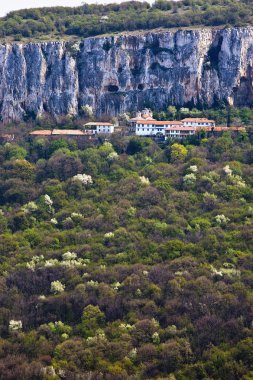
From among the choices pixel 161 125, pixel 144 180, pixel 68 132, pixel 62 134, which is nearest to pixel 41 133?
pixel 62 134

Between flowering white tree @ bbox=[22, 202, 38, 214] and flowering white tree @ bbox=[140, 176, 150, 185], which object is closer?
flowering white tree @ bbox=[22, 202, 38, 214]

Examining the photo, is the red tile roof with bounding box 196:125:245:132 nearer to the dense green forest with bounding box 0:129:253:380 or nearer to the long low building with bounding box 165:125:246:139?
the long low building with bounding box 165:125:246:139

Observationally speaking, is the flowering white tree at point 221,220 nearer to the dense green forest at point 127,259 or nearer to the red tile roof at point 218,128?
the dense green forest at point 127,259

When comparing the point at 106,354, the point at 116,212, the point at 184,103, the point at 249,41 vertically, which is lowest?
the point at 106,354

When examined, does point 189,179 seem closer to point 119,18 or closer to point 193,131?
point 193,131

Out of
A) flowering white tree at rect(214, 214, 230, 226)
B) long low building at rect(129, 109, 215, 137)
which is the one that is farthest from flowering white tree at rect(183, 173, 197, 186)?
long low building at rect(129, 109, 215, 137)

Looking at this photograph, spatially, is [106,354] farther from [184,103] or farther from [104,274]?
[184,103]

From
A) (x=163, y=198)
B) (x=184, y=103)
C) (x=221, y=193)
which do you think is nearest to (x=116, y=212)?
(x=163, y=198)
